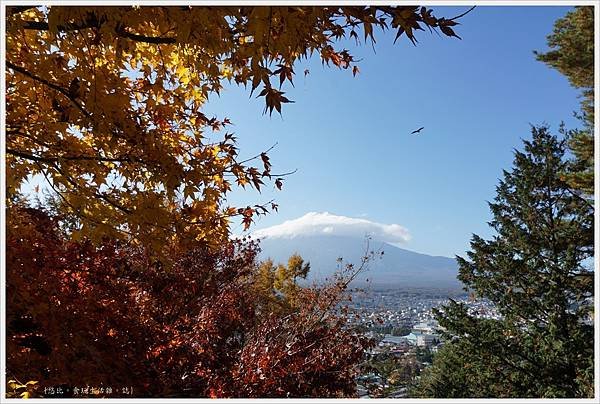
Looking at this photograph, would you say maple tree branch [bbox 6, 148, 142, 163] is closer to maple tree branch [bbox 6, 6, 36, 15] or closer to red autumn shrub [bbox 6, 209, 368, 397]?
red autumn shrub [bbox 6, 209, 368, 397]

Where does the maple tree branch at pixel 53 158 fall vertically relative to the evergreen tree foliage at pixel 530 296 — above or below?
above

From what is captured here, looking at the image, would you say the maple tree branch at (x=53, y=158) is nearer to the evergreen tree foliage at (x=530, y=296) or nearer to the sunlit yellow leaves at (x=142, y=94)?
the sunlit yellow leaves at (x=142, y=94)

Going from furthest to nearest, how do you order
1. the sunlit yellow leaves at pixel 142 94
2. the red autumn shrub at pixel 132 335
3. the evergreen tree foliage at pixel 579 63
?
the evergreen tree foliage at pixel 579 63, the red autumn shrub at pixel 132 335, the sunlit yellow leaves at pixel 142 94

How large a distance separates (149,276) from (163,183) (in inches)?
93.3

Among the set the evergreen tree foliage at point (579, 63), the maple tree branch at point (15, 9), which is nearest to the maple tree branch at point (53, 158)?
the maple tree branch at point (15, 9)

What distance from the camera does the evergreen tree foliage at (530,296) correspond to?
9008mm

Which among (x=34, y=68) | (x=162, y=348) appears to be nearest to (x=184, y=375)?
(x=162, y=348)

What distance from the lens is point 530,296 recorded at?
9789 mm

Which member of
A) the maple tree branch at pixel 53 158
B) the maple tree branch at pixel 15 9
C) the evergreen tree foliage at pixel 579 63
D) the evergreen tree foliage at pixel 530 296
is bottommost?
the evergreen tree foliage at pixel 530 296

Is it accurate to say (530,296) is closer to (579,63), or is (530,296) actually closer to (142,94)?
(579,63)

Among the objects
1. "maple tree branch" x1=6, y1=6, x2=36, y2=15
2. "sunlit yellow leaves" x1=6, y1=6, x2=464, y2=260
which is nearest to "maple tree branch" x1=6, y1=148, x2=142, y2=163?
"sunlit yellow leaves" x1=6, y1=6, x2=464, y2=260

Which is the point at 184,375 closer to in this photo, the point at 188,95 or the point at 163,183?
the point at 163,183

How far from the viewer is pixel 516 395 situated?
30.0 ft

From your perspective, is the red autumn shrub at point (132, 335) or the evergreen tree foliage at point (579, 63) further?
the evergreen tree foliage at point (579, 63)
